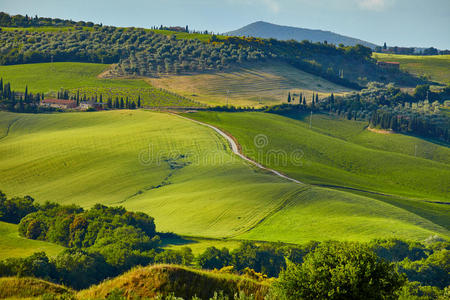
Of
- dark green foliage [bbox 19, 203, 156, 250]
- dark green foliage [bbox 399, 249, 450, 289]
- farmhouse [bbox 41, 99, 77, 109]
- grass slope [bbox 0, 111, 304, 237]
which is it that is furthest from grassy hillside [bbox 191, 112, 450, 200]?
farmhouse [bbox 41, 99, 77, 109]

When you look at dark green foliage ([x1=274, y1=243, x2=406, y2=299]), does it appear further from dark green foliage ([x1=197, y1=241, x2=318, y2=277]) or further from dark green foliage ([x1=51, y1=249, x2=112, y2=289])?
dark green foliage ([x1=197, y1=241, x2=318, y2=277])

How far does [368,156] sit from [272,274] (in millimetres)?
92787

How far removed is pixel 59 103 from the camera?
18425 cm

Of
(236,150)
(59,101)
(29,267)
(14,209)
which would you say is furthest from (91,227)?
(59,101)

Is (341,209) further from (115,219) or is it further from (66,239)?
(66,239)

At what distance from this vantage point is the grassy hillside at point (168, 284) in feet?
91.6

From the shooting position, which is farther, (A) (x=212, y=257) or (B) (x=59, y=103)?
(B) (x=59, y=103)

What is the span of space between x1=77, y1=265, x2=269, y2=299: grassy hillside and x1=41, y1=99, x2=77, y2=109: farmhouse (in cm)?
16176

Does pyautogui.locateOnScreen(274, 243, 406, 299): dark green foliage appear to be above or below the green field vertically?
above

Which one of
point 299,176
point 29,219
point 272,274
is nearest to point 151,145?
point 299,176

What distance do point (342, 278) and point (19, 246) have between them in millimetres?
56889

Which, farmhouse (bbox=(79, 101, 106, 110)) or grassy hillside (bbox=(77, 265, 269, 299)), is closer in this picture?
grassy hillside (bbox=(77, 265, 269, 299))

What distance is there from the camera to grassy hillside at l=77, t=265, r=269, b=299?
91.6ft

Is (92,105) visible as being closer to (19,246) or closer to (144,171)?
(144,171)
